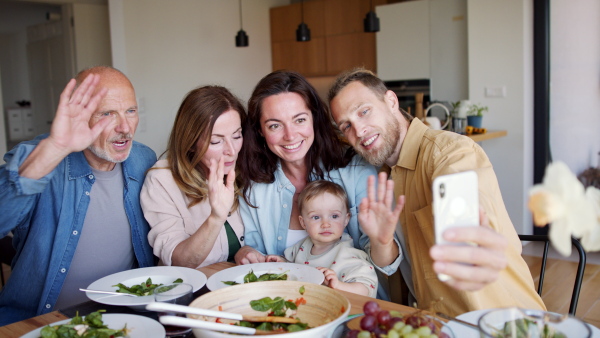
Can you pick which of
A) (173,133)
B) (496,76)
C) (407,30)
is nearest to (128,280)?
(173,133)

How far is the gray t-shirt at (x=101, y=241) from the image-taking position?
6.43 ft

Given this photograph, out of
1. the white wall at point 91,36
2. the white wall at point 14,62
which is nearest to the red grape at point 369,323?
the white wall at point 91,36

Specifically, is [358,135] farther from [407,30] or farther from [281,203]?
[407,30]

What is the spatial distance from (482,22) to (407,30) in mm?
1021

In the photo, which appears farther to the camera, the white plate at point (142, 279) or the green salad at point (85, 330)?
the white plate at point (142, 279)

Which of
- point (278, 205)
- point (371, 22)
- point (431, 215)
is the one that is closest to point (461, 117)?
point (371, 22)

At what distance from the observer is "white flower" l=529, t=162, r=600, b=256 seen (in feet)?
2.19

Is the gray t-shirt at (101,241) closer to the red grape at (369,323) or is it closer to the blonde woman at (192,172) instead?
the blonde woman at (192,172)

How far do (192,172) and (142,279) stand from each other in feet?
1.71

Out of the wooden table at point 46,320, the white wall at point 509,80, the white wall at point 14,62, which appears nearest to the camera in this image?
the wooden table at point 46,320

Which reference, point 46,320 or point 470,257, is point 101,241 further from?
point 470,257

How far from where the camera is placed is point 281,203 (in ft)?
6.93

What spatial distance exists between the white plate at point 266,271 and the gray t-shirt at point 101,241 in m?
0.60

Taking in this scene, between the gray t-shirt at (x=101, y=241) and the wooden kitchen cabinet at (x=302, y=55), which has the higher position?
the wooden kitchen cabinet at (x=302, y=55)
